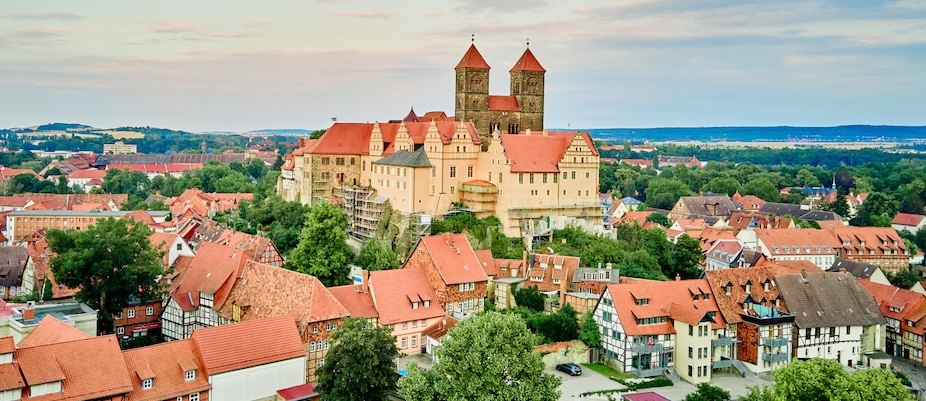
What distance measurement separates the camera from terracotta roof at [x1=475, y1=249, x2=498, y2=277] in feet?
182

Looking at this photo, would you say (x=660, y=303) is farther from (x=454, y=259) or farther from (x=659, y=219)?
(x=659, y=219)

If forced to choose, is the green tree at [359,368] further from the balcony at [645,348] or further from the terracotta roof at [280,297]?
the balcony at [645,348]

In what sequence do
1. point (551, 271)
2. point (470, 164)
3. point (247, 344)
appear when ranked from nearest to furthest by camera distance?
point (247, 344)
point (551, 271)
point (470, 164)

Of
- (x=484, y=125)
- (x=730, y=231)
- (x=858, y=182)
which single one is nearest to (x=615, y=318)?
(x=484, y=125)

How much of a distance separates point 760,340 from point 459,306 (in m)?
17.4

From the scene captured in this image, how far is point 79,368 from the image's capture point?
34.8 meters

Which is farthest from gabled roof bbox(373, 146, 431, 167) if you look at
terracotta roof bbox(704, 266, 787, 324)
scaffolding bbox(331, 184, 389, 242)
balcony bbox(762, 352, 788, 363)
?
balcony bbox(762, 352, 788, 363)

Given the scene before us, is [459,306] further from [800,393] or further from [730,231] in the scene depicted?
[730,231]

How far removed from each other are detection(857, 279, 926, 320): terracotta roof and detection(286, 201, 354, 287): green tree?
117ft

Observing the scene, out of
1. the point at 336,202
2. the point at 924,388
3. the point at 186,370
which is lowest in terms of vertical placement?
the point at 924,388

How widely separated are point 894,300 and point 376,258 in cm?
3426

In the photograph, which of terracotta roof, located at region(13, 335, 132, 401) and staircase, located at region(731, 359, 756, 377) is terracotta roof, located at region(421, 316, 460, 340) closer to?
staircase, located at region(731, 359, 756, 377)

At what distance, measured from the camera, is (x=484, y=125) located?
2820 inches

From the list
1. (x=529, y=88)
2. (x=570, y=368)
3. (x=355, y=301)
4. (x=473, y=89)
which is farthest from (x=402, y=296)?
(x=529, y=88)
